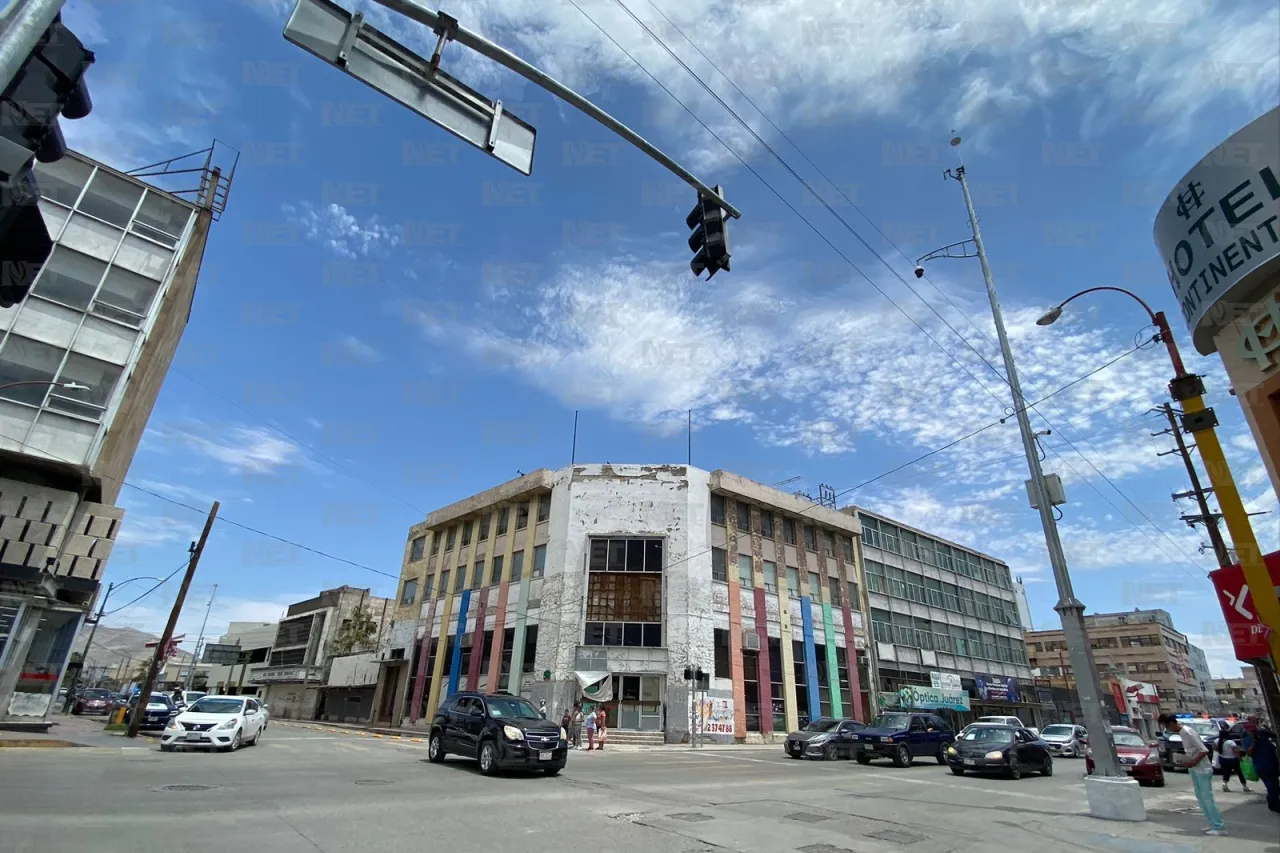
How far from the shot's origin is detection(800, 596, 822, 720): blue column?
35375mm

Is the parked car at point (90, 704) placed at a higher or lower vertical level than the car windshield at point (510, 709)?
lower

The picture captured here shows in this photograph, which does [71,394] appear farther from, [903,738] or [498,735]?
[903,738]

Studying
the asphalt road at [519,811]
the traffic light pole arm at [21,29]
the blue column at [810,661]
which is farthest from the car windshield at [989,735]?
the traffic light pole arm at [21,29]

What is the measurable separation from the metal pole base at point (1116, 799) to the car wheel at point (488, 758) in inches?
421

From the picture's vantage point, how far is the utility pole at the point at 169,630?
20234 mm

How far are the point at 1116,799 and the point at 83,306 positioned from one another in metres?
33.4

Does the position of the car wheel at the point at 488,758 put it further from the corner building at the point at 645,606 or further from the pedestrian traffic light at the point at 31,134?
the corner building at the point at 645,606

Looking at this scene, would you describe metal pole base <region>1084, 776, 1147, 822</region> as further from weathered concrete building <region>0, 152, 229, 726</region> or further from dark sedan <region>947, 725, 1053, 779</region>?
weathered concrete building <region>0, 152, 229, 726</region>

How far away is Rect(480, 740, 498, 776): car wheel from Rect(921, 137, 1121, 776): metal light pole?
1076 cm

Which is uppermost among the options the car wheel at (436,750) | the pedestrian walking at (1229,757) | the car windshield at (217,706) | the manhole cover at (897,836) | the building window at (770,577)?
the building window at (770,577)

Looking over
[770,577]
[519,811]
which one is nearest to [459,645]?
[770,577]

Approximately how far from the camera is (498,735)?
43.7 feet

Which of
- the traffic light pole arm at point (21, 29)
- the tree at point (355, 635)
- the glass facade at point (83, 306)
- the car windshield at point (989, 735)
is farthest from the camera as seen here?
the tree at point (355, 635)

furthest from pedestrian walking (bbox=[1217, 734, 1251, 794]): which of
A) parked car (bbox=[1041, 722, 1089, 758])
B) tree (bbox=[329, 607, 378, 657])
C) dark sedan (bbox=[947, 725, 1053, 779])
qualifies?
tree (bbox=[329, 607, 378, 657])
